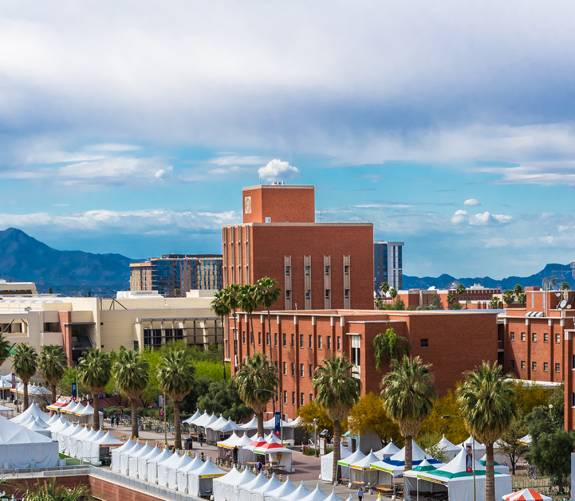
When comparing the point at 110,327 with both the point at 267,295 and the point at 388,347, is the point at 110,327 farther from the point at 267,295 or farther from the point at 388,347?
the point at 388,347

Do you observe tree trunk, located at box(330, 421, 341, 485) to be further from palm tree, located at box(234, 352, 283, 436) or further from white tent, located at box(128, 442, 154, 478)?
white tent, located at box(128, 442, 154, 478)

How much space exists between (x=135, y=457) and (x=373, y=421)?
2155cm

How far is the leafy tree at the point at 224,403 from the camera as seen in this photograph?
360 feet

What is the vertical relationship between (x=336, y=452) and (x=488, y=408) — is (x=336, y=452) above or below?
below

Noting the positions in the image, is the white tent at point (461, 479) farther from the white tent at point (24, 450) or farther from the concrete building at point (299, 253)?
the concrete building at point (299, 253)

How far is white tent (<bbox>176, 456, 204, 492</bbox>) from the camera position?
2904 inches

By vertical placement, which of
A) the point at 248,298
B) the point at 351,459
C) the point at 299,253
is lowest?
the point at 351,459

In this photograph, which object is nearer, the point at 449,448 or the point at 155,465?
the point at 449,448

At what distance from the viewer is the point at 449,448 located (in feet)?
251

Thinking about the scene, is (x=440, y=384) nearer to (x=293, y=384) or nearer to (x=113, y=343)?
(x=293, y=384)

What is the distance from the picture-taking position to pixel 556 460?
72188mm

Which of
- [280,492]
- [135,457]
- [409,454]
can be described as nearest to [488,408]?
[409,454]

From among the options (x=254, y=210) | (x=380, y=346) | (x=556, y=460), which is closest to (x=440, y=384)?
(x=380, y=346)

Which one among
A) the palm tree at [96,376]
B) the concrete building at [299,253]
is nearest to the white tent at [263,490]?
the palm tree at [96,376]
